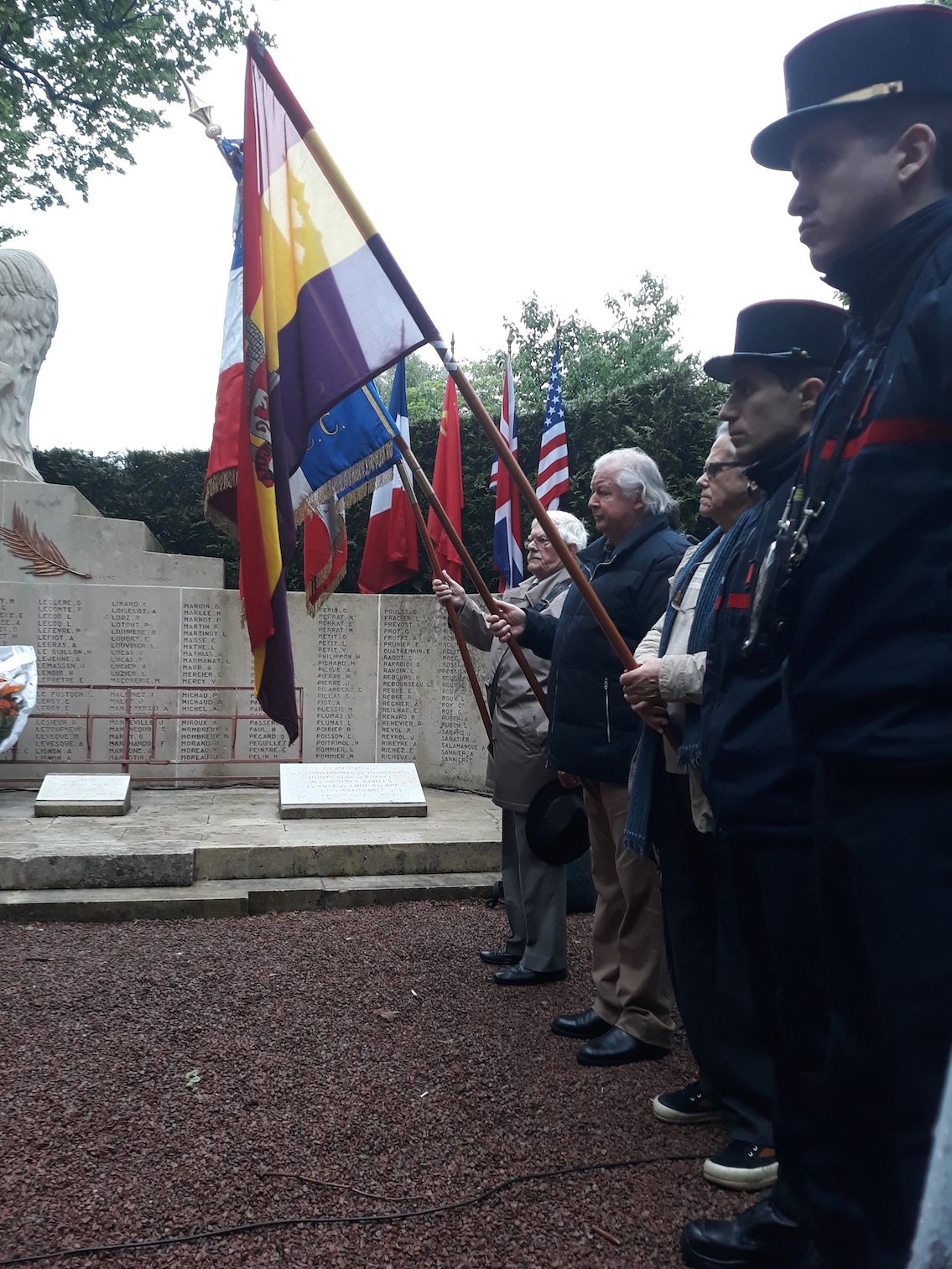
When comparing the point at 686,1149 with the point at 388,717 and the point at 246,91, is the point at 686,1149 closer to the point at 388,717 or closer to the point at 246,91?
the point at 246,91

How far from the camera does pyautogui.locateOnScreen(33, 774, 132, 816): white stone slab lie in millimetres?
6773

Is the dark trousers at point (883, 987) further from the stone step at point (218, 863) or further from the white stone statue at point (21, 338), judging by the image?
the white stone statue at point (21, 338)

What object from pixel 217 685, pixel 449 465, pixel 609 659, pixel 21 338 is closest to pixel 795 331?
pixel 609 659

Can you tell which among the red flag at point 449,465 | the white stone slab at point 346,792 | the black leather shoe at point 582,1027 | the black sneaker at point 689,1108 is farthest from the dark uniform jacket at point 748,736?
the red flag at point 449,465

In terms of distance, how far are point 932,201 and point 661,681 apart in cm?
151

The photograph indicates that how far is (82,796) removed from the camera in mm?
6926

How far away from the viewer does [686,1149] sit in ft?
9.41

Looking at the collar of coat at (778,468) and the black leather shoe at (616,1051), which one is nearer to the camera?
the collar of coat at (778,468)

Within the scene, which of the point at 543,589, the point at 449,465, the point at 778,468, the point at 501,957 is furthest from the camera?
the point at 449,465

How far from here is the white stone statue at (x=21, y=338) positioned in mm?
9188

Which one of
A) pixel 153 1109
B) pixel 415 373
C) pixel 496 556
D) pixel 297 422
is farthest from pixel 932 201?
pixel 415 373

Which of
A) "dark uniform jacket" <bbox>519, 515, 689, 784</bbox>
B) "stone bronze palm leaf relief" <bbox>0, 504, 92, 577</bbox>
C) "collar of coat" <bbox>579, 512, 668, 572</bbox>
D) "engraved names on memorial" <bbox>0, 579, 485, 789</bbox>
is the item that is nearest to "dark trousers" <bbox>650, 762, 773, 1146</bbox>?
"dark uniform jacket" <bbox>519, 515, 689, 784</bbox>

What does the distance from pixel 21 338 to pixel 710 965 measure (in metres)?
8.91

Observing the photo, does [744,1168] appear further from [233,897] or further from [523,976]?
[233,897]
